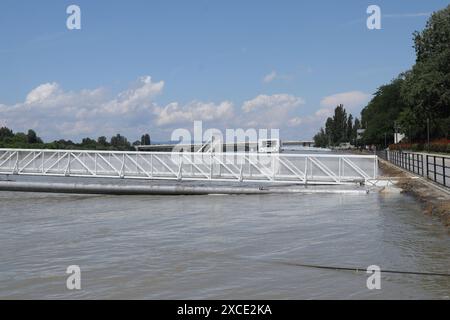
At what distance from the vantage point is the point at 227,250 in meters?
12.5

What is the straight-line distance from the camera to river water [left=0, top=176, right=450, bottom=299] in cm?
898

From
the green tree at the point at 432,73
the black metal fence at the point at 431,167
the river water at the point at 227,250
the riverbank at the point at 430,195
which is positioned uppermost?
the green tree at the point at 432,73

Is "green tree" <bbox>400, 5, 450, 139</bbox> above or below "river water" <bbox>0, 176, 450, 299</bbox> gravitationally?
above

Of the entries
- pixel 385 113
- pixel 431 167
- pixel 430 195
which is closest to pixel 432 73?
pixel 431 167

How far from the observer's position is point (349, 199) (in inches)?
937

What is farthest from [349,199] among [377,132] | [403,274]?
[377,132]

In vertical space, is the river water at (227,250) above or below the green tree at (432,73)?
below

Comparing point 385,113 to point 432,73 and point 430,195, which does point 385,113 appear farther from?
point 430,195

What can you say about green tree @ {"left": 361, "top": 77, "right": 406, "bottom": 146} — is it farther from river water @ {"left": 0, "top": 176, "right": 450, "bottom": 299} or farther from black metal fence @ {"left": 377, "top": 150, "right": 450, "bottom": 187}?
river water @ {"left": 0, "top": 176, "right": 450, "bottom": 299}

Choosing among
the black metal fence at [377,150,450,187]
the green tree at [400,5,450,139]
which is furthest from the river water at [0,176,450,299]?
the green tree at [400,5,450,139]

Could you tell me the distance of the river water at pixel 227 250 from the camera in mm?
8984

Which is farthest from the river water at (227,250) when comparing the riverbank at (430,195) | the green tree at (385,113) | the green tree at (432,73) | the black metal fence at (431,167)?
the green tree at (385,113)

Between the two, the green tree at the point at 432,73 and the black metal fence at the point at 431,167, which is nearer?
the black metal fence at the point at 431,167

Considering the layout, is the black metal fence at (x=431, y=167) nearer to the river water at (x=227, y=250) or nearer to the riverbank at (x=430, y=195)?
the riverbank at (x=430, y=195)
